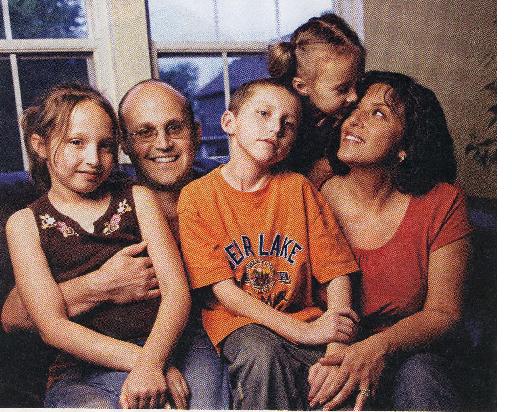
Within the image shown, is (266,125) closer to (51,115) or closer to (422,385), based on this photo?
(51,115)

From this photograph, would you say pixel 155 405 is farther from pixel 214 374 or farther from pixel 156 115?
pixel 156 115

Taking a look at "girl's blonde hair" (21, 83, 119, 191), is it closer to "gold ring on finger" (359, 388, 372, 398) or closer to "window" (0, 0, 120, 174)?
"window" (0, 0, 120, 174)

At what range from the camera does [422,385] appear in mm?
1312

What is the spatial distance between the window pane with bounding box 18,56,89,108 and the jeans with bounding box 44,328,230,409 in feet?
2.30

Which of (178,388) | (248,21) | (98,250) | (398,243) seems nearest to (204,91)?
(248,21)

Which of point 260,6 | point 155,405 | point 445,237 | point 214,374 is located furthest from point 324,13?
point 155,405

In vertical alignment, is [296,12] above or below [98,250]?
above

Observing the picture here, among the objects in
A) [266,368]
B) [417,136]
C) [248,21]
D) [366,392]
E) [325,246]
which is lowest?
[366,392]

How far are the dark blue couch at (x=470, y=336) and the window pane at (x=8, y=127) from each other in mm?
36

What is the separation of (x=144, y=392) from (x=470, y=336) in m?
0.83

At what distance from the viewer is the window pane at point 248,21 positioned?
1513 millimetres

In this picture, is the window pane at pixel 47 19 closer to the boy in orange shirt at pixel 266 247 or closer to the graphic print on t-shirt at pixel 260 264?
the boy in orange shirt at pixel 266 247

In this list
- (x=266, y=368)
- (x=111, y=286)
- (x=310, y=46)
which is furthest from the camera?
(x=310, y=46)

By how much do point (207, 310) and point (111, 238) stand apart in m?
0.30
